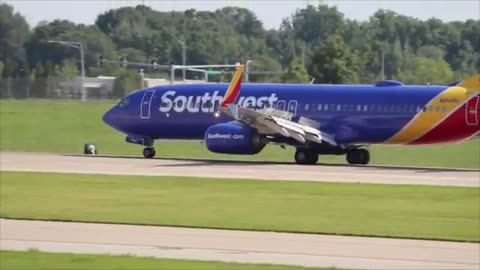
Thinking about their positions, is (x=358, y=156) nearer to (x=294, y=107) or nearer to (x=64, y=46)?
(x=294, y=107)

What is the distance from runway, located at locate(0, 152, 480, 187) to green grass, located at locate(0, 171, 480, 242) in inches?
91.8

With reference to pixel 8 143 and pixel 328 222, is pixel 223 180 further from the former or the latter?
pixel 8 143

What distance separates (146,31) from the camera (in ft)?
458

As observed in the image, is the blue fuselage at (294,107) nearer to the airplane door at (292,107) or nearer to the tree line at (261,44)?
the airplane door at (292,107)

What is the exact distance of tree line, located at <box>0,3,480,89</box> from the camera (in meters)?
81.7

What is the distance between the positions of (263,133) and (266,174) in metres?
7.93

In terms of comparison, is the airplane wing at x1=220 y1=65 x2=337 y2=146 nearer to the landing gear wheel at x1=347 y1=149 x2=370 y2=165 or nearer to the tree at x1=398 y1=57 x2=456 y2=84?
the landing gear wheel at x1=347 y1=149 x2=370 y2=165

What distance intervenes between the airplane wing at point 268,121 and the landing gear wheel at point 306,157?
47 centimetres

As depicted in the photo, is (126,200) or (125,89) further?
(125,89)

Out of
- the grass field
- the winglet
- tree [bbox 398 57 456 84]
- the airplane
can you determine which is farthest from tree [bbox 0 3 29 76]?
the winglet

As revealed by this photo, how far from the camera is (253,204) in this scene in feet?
87.6

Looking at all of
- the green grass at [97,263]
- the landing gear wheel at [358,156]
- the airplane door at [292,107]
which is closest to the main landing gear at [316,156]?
the landing gear wheel at [358,156]

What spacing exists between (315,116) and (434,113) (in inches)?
178

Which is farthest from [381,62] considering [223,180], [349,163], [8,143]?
[223,180]
